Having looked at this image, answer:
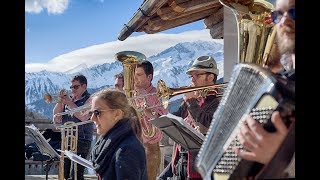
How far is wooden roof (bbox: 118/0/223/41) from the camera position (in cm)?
445

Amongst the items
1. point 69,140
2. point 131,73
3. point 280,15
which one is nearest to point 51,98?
point 69,140

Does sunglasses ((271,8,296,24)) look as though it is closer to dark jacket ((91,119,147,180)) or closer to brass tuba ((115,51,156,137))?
dark jacket ((91,119,147,180))

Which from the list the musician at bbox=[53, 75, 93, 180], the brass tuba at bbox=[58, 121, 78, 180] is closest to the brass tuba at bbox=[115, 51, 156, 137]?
the musician at bbox=[53, 75, 93, 180]

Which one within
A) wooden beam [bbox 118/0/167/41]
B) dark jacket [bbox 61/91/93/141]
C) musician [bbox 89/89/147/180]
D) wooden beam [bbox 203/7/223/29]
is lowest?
musician [bbox 89/89/147/180]

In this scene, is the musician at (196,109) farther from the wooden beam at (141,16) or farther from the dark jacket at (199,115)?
the wooden beam at (141,16)

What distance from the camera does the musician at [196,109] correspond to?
4.04 meters

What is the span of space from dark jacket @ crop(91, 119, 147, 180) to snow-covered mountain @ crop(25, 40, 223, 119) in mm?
593

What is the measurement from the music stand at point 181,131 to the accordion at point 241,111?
1192mm

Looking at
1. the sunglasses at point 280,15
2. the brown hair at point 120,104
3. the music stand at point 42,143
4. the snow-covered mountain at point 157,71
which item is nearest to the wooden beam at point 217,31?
the snow-covered mountain at point 157,71

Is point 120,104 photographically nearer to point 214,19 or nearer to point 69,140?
point 69,140

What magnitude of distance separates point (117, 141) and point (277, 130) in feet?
6.38
